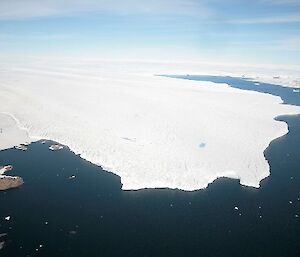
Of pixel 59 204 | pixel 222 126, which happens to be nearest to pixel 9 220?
pixel 59 204

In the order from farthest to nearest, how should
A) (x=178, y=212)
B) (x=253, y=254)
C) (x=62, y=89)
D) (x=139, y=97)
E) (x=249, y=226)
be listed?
(x=62, y=89) → (x=139, y=97) → (x=178, y=212) → (x=249, y=226) → (x=253, y=254)

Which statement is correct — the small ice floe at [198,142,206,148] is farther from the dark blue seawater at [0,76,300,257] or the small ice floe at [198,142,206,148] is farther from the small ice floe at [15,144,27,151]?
the small ice floe at [15,144,27,151]

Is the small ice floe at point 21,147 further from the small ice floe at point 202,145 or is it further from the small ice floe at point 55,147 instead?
the small ice floe at point 202,145

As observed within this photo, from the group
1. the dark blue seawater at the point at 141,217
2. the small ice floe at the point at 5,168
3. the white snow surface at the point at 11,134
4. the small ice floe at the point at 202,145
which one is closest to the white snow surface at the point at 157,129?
the small ice floe at the point at 202,145

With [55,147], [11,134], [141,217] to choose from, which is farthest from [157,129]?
[141,217]

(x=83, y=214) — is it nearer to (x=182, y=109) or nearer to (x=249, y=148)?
(x=249, y=148)

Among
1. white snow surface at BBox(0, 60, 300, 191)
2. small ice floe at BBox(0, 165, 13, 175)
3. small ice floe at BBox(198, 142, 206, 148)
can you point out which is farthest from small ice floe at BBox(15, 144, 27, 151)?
small ice floe at BBox(198, 142, 206, 148)

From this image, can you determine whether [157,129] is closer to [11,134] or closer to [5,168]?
[11,134]
